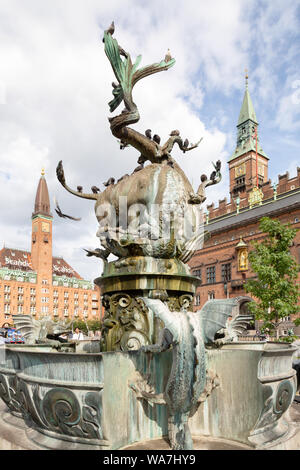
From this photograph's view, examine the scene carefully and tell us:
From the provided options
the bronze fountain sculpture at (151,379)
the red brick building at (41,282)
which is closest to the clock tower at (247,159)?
the red brick building at (41,282)

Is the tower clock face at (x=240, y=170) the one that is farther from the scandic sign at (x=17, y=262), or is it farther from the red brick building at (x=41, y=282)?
Answer: the scandic sign at (x=17, y=262)

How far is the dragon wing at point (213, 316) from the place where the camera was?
12.8 feet

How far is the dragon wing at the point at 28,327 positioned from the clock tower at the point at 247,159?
62.1 m

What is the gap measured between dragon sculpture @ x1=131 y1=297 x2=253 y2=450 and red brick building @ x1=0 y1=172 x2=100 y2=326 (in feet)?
263

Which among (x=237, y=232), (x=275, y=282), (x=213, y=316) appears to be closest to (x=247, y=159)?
(x=237, y=232)

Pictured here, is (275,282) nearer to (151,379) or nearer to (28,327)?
(28,327)

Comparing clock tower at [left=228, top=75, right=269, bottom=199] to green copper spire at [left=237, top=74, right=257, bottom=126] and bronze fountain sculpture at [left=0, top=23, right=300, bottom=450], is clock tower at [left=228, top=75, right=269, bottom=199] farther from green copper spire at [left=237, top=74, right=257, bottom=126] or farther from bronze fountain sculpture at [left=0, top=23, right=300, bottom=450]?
bronze fountain sculpture at [left=0, top=23, right=300, bottom=450]

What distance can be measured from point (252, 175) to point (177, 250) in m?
64.7

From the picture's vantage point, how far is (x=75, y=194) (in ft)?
23.8

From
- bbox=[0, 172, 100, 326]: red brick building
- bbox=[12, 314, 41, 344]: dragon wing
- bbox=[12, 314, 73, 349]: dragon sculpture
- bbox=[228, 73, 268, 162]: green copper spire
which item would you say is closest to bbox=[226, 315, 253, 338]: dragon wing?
bbox=[12, 314, 73, 349]: dragon sculpture

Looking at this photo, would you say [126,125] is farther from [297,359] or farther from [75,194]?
[297,359]

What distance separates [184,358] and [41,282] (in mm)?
89941

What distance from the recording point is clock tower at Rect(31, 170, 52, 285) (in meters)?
90.6
